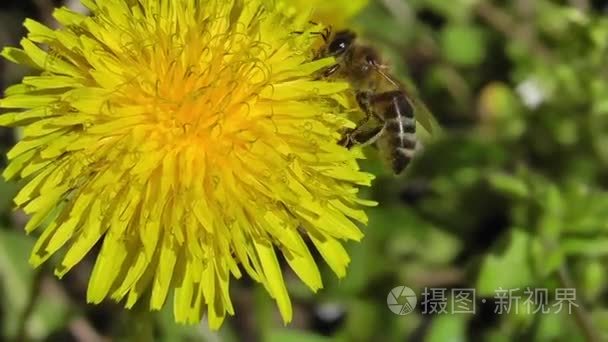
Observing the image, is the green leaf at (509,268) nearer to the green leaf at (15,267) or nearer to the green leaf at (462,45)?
the green leaf at (462,45)

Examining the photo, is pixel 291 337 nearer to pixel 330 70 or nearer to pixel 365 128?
pixel 365 128

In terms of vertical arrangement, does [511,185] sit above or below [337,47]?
below

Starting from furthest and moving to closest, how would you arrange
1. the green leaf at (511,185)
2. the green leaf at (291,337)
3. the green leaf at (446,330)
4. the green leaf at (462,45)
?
the green leaf at (462,45) < the green leaf at (446,330) < the green leaf at (511,185) < the green leaf at (291,337)

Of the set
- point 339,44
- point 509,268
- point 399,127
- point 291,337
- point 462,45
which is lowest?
point 291,337

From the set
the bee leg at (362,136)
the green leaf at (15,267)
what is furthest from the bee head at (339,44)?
the green leaf at (15,267)

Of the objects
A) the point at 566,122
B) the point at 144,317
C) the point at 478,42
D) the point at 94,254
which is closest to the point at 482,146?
the point at 566,122

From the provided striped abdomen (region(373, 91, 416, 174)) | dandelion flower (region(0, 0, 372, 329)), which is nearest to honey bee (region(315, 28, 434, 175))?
striped abdomen (region(373, 91, 416, 174))

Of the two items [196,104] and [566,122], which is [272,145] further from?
[566,122]

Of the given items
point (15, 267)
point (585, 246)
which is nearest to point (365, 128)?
point (585, 246)
